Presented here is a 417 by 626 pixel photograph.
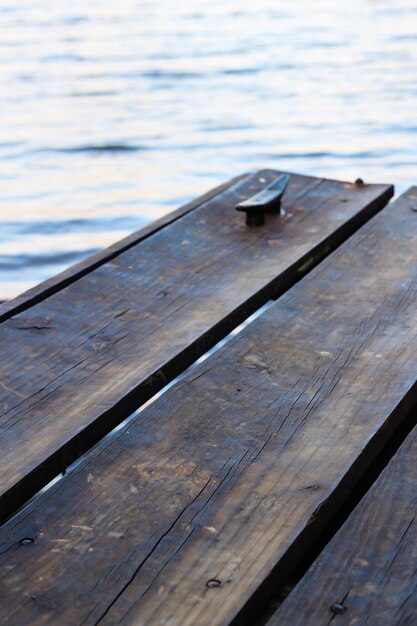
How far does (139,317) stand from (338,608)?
950mm

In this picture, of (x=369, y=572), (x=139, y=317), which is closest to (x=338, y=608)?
(x=369, y=572)

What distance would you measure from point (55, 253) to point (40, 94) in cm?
316

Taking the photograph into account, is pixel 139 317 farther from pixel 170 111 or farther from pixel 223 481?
pixel 170 111

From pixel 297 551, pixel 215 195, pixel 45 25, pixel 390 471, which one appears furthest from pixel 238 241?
pixel 45 25

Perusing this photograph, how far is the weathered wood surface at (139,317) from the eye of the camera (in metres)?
1.64

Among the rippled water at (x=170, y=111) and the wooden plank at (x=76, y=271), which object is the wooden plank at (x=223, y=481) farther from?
the rippled water at (x=170, y=111)

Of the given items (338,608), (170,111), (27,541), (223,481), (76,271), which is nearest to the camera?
(338,608)

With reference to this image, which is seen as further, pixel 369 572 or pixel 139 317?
pixel 139 317

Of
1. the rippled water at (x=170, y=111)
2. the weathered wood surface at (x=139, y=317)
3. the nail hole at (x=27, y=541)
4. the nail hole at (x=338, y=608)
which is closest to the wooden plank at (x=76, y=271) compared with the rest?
the weathered wood surface at (x=139, y=317)

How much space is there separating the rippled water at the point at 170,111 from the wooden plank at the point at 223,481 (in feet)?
7.34

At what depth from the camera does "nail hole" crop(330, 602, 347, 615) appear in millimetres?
1232

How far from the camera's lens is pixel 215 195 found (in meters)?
2.89

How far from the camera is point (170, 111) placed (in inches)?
265

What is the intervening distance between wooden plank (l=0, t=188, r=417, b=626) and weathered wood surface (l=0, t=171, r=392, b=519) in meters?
0.06
